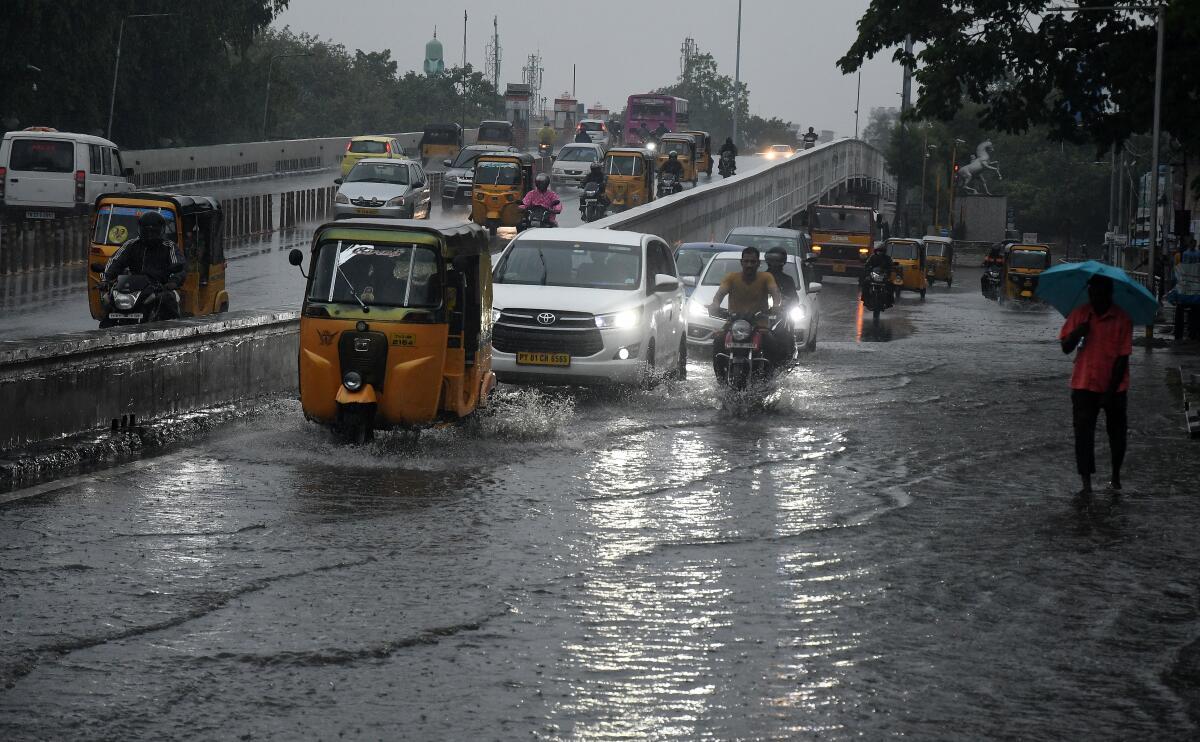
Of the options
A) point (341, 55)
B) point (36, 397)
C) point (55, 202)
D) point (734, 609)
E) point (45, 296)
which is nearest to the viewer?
point (734, 609)

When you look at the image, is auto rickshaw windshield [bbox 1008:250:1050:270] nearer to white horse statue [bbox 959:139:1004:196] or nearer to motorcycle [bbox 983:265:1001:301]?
motorcycle [bbox 983:265:1001:301]

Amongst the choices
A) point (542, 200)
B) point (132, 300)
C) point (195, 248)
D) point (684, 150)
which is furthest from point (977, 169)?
point (132, 300)

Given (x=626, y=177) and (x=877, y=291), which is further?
(x=626, y=177)

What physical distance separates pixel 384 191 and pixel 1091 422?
29.8 meters

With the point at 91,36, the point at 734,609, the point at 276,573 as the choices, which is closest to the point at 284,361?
the point at 276,573

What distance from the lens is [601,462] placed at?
1299cm

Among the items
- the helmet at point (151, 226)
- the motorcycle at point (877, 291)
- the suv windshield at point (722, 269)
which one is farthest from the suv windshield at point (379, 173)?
the helmet at point (151, 226)

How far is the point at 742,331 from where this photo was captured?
1725 cm

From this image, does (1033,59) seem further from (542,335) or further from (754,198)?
(754,198)

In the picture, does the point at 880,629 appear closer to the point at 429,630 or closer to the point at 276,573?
the point at 429,630

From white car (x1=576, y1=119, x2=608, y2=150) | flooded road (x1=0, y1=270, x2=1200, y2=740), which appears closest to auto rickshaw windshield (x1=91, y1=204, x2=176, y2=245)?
flooded road (x1=0, y1=270, x2=1200, y2=740)

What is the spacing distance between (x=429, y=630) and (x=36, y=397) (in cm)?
550

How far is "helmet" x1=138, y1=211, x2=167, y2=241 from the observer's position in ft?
53.6

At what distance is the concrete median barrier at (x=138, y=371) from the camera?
11953mm
